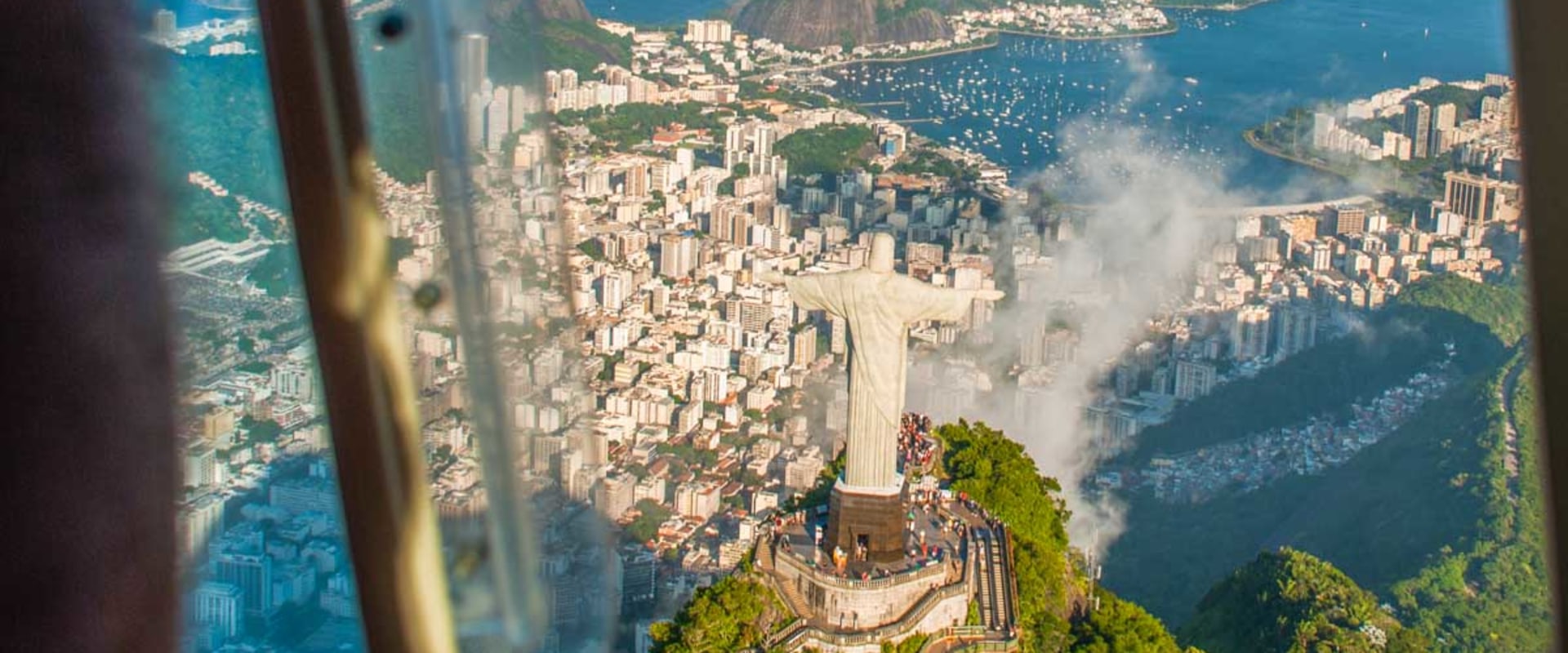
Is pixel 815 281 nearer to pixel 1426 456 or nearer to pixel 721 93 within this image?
pixel 1426 456

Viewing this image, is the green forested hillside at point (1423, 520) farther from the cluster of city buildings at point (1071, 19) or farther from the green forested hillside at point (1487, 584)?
the cluster of city buildings at point (1071, 19)

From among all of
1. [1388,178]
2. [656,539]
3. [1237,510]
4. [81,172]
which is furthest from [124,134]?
[1388,178]

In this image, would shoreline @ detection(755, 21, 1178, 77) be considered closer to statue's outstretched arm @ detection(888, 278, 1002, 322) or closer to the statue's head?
the statue's head

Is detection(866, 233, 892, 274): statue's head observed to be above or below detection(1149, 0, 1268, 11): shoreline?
below

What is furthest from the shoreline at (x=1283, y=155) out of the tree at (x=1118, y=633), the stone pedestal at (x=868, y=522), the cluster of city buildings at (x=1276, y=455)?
the stone pedestal at (x=868, y=522)

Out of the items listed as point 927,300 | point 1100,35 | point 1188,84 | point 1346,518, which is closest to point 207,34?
point 927,300

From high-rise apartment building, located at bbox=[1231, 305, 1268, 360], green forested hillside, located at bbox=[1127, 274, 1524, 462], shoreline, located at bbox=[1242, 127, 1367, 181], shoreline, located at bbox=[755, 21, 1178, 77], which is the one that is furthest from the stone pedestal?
shoreline, located at bbox=[1242, 127, 1367, 181]
